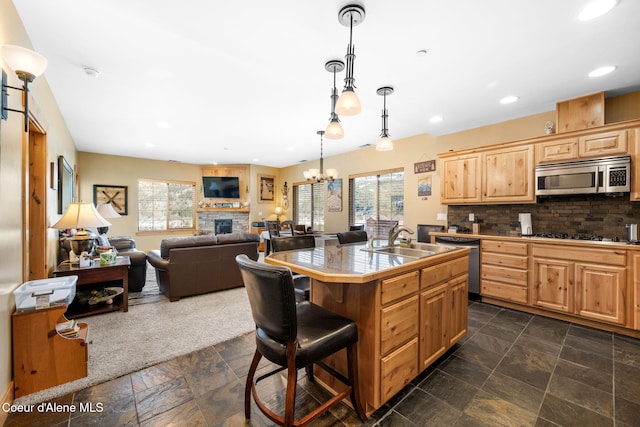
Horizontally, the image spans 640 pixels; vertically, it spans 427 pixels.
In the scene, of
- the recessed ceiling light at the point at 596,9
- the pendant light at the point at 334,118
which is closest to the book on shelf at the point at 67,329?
the pendant light at the point at 334,118

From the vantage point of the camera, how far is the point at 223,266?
4.01 metres

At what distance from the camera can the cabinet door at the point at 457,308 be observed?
2.28m

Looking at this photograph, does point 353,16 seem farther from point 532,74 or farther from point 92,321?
point 92,321

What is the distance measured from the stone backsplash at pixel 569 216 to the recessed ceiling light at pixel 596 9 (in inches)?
90.8

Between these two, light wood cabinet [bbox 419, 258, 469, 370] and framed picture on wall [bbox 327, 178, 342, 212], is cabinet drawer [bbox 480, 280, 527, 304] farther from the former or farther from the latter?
framed picture on wall [bbox 327, 178, 342, 212]

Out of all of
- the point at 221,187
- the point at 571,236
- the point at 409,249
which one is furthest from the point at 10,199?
the point at 221,187

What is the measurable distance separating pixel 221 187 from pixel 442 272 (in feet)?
24.7

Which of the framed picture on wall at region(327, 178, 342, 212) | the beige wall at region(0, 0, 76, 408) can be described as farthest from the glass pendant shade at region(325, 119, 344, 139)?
the framed picture on wall at region(327, 178, 342, 212)

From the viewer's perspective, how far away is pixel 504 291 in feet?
11.5

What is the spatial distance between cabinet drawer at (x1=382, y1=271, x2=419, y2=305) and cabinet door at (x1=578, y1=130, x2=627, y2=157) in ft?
9.74

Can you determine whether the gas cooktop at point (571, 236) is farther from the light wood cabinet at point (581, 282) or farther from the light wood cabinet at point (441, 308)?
the light wood cabinet at point (441, 308)

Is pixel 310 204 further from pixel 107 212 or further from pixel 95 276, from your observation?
pixel 95 276

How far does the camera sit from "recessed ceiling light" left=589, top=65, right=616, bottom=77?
2608mm

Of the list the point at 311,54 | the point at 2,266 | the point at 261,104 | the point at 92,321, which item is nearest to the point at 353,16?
the point at 311,54
